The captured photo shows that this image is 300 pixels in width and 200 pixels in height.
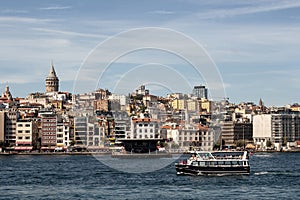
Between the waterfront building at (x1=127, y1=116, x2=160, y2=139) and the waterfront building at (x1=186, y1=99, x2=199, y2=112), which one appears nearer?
the waterfront building at (x1=127, y1=116, x2=160, y2=139)

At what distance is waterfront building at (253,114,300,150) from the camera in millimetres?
102938

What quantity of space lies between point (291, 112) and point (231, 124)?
369 inches

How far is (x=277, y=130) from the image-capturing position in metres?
104

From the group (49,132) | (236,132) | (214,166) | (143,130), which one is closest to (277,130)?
(236,132)

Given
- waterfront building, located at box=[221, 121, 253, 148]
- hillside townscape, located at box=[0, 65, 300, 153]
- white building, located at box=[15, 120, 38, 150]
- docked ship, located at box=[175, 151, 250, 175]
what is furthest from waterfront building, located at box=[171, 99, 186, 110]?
docked ship, located at box=[175, 151, 250, 175]

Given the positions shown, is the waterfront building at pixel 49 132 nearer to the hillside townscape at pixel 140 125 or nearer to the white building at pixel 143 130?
the hillside townscape at pixel 140 125

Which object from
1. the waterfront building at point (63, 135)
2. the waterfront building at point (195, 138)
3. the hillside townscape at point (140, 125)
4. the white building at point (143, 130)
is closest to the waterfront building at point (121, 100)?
the hillside townscape at point (140, 125)

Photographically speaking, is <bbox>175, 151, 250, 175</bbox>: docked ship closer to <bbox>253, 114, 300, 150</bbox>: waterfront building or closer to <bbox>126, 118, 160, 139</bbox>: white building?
<bbox>126, 118, 160, 139</bbox>: white building

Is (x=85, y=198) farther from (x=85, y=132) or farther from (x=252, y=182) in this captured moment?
(x=85, y=132)

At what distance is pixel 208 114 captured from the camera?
111375 millimetres

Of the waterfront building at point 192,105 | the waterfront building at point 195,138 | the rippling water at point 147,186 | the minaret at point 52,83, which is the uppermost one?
the minaret at point 52,83


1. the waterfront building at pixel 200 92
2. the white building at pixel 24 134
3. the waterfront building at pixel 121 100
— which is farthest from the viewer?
the waterfront building at pixel 200 92

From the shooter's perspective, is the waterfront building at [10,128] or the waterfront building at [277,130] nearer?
the waterfront building at [10,128]

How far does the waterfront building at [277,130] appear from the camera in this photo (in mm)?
102938
